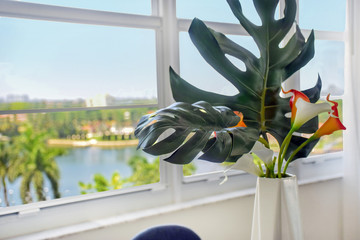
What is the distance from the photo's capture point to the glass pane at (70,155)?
5.07 feet

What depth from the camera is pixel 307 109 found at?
3.84 feet

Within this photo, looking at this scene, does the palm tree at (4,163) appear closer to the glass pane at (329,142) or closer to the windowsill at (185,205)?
the windowsill at (185,205)

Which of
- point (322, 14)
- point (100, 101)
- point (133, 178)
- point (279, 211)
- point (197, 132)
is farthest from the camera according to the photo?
point (322, 14)

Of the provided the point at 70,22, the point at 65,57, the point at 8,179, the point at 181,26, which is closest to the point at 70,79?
the point at 65,57

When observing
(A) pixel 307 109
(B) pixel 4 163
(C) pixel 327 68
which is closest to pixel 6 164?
(B) pixel 4 163

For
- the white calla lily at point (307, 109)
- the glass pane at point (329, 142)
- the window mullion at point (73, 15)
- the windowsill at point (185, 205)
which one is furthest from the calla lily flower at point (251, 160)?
the glass pane at point (329, 142)

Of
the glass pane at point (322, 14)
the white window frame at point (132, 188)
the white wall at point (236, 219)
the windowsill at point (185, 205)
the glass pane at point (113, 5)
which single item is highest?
the glass pane at point (322, 14)

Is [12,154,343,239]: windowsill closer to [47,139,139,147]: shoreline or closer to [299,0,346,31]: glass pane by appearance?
[47,139,139,147]: shoreline

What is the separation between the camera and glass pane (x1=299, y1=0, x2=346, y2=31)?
94.7 inches

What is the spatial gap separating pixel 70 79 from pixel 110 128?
0.31m

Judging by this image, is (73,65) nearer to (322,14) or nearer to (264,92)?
(264,92)

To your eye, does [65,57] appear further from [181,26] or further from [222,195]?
[222,195]

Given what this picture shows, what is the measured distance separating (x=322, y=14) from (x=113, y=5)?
1.54 meters

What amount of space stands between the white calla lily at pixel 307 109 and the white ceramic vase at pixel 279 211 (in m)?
0.22
